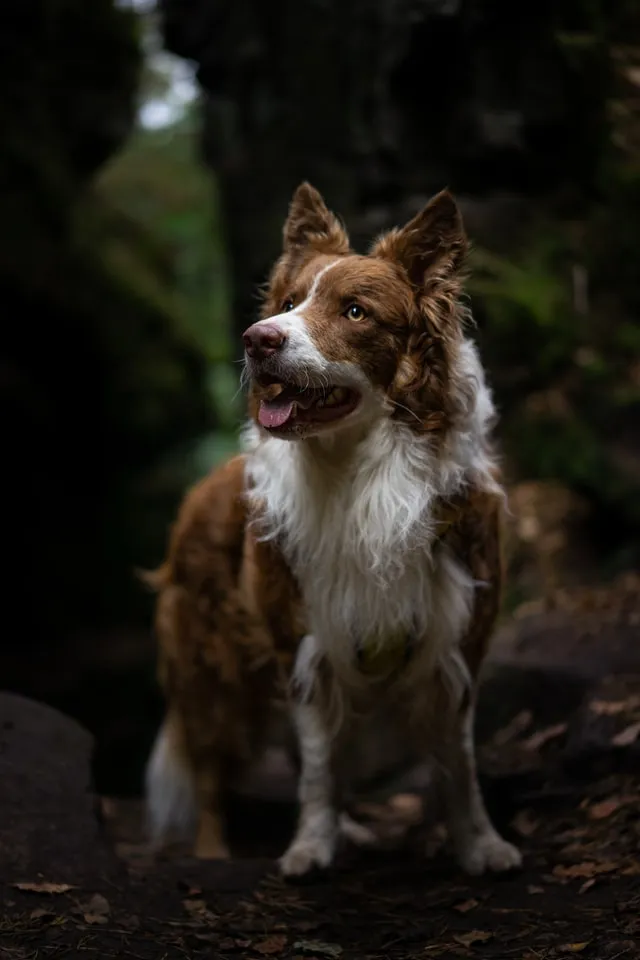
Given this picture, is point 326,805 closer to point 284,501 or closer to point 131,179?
point 284,501

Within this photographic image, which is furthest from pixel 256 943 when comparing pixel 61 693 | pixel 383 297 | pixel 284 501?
pixel 61 693

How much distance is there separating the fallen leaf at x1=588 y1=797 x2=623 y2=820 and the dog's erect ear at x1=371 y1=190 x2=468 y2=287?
6.98 feet

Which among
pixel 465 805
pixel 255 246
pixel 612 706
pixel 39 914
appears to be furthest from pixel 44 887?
pixel 255 246

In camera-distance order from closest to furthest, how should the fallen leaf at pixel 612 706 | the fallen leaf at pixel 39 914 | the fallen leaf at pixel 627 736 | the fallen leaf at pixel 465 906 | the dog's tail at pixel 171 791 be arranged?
1. the fallen leaf at pixel 39 914
2. the fallen leaf at pixel 465 906
3. the fallen leaf at pixel 627 736
4. the fallen leaf at pixel 612 706
5. the dog's tail at pixel 171 791

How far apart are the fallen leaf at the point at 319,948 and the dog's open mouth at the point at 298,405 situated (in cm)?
164

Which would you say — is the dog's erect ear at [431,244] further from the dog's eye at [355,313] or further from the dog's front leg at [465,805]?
the dog's front leg at [465,805]

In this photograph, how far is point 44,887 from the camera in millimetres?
3408

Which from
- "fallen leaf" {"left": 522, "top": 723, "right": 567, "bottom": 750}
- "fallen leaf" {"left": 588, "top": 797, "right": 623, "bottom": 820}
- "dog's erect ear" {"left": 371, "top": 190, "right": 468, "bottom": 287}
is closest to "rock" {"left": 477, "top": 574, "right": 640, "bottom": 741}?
"fallen leaf" {"left": 522, "top": 723, "right": 567, "bottom": 750}

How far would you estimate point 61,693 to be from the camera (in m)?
9.21

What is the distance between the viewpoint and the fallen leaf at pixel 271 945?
10.7 feet

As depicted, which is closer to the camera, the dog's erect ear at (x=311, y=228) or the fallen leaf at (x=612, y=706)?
the dog's erect ear at (x=311, y=228)

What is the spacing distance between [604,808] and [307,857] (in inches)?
46.0

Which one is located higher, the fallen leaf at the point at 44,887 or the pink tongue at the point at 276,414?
the pink tongue at the point at 276,414

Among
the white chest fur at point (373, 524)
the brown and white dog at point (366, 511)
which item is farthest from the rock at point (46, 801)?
the white chest fur at point (373, 524)
